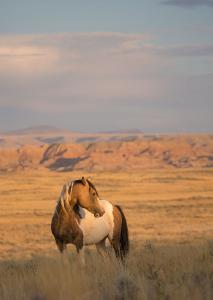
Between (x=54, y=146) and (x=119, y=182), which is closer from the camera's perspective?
(x=119, y=182)

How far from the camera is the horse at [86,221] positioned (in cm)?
1180

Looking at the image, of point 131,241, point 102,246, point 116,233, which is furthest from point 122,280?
point 131,241

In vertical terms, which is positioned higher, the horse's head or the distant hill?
the distant hill

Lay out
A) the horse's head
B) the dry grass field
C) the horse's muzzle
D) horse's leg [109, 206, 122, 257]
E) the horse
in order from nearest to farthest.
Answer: the dry grass field → the horse → the horse's head → the horse's muzzle → horse's leg [109, 206, 122, 257]

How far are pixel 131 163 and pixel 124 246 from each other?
9215cm

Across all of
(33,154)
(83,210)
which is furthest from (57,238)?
(33,154)

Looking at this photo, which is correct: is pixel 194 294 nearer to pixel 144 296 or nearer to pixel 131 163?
pixel 144 296

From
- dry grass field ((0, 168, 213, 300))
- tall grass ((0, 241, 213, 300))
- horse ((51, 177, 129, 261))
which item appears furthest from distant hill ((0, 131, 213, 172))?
tall grass ((0, 241, 213, 300))

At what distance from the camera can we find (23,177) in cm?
7144

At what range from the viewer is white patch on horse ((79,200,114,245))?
477 inches

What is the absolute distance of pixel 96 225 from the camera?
1226cm

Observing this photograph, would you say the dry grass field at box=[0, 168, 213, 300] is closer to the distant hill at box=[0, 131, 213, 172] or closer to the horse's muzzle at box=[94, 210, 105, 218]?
the horse's muzzle at box=[94, 210, 105, 218]

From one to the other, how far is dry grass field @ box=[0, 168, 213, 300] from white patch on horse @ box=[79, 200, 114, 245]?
31 centimetres

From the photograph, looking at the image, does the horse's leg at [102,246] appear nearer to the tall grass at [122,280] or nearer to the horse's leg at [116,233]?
the horse's leg at [116,233]
